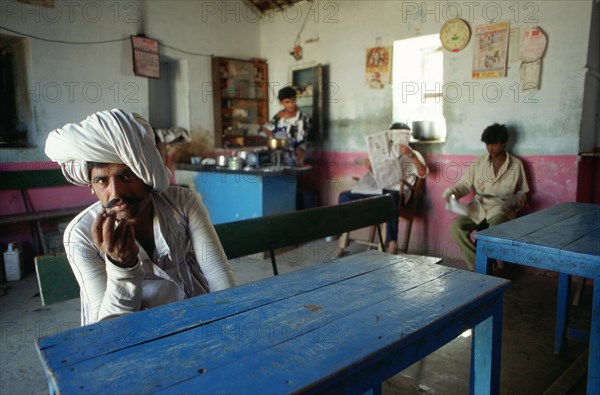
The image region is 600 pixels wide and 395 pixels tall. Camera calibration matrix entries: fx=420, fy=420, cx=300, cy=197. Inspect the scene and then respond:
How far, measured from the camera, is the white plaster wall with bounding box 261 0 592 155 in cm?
374

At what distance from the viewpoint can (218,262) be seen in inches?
65.4

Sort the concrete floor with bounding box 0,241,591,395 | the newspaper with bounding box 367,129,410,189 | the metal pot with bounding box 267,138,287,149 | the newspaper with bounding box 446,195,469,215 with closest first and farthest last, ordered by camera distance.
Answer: the concrete floor with bounding box 0,241,591,395, the newspaper with bounding box 446,195,469,215, the newspaper with bounding box 367,129,410,189, the metal pot with bounding box 267,138,287,149

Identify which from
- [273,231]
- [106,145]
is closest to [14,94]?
[273,231]

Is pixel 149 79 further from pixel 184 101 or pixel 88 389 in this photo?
pixel 88 389

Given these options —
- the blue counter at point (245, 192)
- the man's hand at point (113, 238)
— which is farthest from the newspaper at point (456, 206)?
the man's hand at point (113, 238)

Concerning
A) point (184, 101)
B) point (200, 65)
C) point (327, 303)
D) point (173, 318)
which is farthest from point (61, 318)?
point (200, 65)

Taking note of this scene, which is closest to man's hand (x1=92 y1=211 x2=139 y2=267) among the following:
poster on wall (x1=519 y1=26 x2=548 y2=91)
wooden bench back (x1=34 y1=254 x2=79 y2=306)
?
wooden bench back (x1=34 y1=254 x2=79 y2=306)

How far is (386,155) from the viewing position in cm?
462

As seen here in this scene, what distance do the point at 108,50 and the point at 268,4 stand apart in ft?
8.42

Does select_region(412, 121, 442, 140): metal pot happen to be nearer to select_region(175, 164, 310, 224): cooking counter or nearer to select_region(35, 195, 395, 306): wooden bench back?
select_region(175, 164, 310, 224): cooking counter

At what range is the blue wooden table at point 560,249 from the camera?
1.79m

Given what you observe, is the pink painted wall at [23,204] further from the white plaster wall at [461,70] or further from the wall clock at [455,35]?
the wall clock at [455,35]

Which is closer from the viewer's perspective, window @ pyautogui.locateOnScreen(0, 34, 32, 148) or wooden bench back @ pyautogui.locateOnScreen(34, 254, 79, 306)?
wooden bench back @ pyautogui.locateOnScreen(34, 254, 79, 306)

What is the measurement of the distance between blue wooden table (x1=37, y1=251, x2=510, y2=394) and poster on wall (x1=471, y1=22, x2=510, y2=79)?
3277 mm
